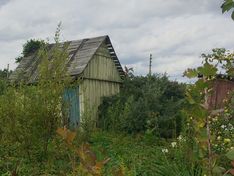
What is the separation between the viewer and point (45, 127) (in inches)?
343

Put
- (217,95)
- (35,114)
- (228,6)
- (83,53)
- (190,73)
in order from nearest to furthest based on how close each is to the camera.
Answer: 1. (190,73)
2. (228,6)
3. (217,95)
4. (35,114)
5. (83,53)

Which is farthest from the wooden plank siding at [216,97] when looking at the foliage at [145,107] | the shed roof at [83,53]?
the shed roof at [83,53]

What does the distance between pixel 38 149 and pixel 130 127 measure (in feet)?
31.6

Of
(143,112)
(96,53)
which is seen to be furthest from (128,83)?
(143,112)

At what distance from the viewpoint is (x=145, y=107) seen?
1888 cm

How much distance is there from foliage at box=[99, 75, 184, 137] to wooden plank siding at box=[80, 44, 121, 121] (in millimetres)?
476

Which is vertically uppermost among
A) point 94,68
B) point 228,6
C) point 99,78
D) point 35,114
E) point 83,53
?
point 83,53

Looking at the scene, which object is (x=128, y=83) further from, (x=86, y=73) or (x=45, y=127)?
(x=45, y=127)

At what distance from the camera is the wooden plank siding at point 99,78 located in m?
21.4

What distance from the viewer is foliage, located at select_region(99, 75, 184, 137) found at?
1695cm

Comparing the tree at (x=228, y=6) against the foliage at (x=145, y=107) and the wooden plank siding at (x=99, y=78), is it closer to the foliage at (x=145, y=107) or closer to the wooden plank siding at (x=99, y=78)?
the foliage at (x=145, y=107)

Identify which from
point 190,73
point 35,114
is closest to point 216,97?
point 190,73

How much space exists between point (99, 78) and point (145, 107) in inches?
167

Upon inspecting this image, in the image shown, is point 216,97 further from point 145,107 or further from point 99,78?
point 99,78
